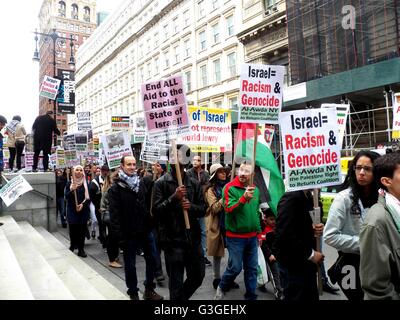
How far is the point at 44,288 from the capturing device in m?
3.94

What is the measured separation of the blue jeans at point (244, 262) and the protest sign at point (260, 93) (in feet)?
5.46

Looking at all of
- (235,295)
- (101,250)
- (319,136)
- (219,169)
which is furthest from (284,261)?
(101,250)

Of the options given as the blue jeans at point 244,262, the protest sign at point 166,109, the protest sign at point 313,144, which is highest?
the protest sign at point 166,109

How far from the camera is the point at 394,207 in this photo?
228 cm

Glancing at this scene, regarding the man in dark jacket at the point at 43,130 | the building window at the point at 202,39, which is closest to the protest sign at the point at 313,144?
the man in dark jacket at the point at 43,130

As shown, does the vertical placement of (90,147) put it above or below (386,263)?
above

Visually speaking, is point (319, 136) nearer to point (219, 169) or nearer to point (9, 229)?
point (219, 169)

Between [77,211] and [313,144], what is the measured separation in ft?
17.5

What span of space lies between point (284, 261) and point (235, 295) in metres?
2.23

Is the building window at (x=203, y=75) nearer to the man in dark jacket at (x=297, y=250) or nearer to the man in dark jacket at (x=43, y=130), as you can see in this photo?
the man in dark jacket at (x=43, y=130)

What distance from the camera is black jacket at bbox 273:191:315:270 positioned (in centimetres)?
317

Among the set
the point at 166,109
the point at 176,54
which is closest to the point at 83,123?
the point at 166,109

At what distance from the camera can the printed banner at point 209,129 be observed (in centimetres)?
925

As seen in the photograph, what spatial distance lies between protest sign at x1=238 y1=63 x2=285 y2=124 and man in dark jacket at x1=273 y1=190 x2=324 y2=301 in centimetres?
214
